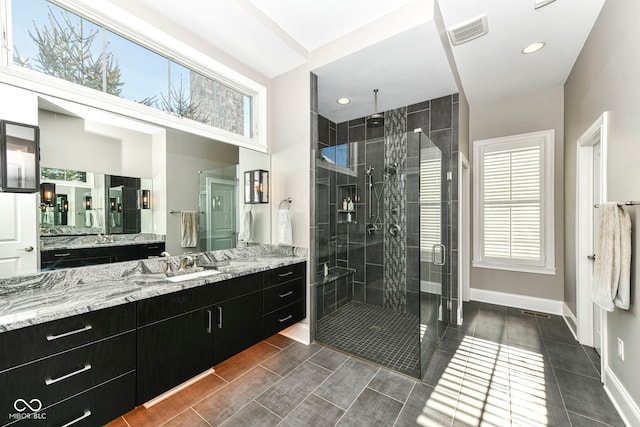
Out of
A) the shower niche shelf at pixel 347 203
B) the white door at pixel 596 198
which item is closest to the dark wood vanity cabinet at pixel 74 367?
the shower niche shelf at pixel 347 203

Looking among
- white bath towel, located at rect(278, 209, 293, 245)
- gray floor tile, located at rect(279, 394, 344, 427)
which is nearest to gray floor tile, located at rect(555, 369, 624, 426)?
gray floor tile, located at rect(279, 394, 344, 427)

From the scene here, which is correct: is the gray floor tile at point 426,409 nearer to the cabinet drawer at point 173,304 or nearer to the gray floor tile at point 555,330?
the cabinet drawer at point 173,304

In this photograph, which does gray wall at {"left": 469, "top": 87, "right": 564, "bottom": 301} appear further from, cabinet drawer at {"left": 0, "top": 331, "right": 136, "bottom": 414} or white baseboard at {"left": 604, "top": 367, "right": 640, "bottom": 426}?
cabinet drawer at {"left": 0, "top": 331, "right": 136, "bottom": 414}

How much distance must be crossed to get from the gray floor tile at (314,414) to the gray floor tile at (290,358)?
0.43 metres

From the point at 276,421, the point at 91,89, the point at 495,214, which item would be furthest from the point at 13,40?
the point at 495,214

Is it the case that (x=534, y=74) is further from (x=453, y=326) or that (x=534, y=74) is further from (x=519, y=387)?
(x=519, y=387)

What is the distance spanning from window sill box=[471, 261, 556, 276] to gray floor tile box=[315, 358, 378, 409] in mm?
2713

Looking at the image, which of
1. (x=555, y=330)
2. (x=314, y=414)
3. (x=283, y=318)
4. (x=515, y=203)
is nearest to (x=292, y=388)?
(x=314, y=414)

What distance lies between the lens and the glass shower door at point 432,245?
241 cm

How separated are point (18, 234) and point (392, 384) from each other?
2.79 meters

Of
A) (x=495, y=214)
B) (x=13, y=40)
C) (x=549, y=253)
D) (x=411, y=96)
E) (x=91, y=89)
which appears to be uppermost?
(x=411, y=96)

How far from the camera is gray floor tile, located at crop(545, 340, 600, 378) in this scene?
7.47ft

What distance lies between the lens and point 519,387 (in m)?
2.07

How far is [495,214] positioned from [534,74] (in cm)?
189
